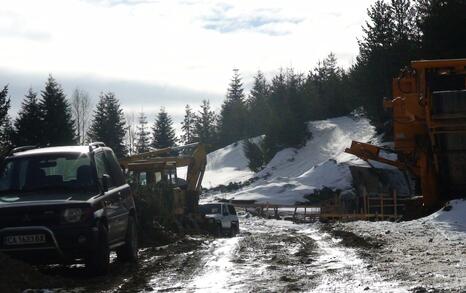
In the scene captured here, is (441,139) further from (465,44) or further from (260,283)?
(465,44)

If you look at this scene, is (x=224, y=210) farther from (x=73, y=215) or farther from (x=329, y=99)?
(x=329, y=99)

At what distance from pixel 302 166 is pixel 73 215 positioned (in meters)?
69.3

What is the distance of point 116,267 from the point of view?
1170 cm

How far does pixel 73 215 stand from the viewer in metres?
10.2

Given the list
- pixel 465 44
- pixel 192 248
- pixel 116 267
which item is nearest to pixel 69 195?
pixel 116 267

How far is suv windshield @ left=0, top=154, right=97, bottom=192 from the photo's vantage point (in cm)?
1113

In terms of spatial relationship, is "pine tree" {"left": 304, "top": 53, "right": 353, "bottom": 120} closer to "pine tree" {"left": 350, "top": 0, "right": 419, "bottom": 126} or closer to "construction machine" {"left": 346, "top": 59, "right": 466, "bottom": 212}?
"pine tree" {"left": 350, "top": 0, "right": 419, "bottom": 126}

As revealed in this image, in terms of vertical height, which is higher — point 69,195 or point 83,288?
point 69,195

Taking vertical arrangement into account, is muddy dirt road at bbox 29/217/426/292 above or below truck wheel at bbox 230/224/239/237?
above

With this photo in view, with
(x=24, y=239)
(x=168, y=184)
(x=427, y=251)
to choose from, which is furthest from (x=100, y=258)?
(x=168, y=184)

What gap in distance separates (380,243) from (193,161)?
698 inches

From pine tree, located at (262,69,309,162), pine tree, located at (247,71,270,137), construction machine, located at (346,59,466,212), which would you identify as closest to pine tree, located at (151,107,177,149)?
pine tree, located at (247,71,270,137)

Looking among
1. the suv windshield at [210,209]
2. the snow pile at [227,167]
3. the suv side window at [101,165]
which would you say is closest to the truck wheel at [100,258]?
the suv side window at [101,165]

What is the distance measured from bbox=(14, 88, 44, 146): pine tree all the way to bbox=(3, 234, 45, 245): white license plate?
4385 centimetres
